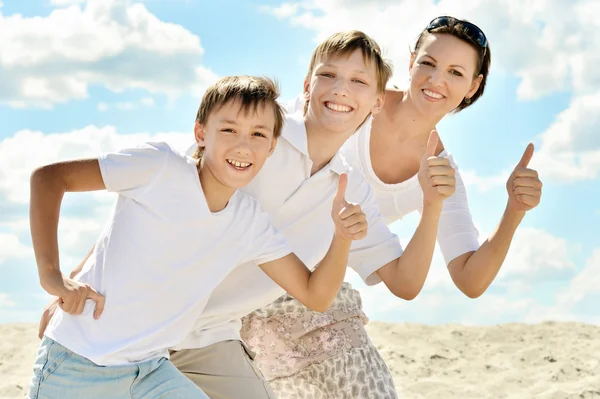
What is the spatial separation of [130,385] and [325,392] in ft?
3.83

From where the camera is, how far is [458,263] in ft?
14.8

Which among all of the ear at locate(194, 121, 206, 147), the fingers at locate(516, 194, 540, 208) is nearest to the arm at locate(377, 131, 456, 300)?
the fingers at locate(516, 194, 540, 208)

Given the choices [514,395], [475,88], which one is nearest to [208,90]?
[475,88]

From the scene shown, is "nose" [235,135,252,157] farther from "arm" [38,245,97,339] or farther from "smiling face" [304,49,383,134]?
"arm" [38,245,97,339]

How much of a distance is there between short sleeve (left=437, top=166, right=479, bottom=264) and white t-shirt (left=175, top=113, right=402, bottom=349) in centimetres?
98

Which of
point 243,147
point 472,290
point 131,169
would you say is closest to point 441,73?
point 472,290

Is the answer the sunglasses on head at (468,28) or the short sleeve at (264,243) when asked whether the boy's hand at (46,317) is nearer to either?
the short sleeve at (264,243)

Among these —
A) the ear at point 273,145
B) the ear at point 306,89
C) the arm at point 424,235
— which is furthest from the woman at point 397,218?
the ear at point 273,145

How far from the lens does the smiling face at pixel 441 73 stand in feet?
14.2

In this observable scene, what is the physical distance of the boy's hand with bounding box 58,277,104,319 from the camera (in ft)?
9.52

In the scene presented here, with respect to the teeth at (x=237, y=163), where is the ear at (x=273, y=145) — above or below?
above

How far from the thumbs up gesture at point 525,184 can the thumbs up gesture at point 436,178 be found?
0.47m

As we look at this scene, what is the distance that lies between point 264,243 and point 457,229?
5.48 feet

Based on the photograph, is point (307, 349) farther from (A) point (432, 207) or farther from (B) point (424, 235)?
(A) point (432, 207)
